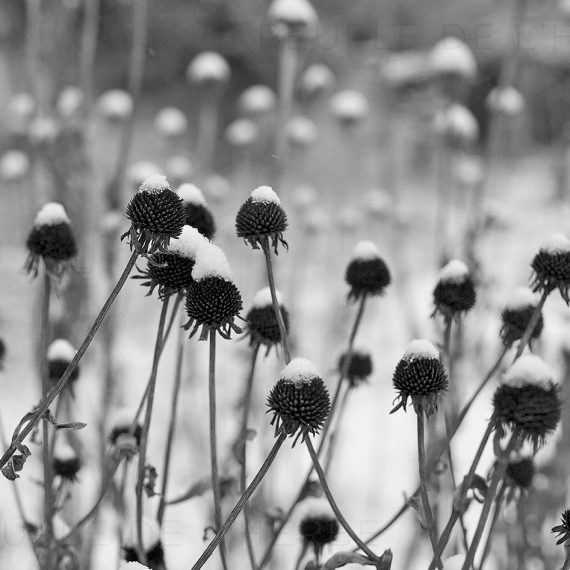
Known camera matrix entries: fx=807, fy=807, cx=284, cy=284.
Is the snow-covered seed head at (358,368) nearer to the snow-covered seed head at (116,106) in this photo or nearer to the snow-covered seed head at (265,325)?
the snow-covered seed head at (265,325)

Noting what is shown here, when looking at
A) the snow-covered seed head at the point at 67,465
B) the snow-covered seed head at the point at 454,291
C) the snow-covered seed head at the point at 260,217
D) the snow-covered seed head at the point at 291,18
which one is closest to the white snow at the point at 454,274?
→ the snow-covered seed head at the point at 454,291

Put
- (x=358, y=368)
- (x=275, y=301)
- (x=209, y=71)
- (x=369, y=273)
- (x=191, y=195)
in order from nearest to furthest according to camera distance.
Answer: (x=275, y=301) < (x=191, y=195) < (x=369, y=273) < (x=358, y=368) < (x=209, y=71)

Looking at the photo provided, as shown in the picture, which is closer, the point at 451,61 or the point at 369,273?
→ the point at 369,273

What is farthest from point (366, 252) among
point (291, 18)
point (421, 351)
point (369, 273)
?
point (291, 18)

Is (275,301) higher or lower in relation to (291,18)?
lower

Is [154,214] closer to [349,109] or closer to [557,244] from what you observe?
[557,244]

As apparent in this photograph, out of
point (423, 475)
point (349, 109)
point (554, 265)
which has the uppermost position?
point (349, 109)

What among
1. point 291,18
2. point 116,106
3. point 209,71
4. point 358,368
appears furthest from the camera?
point 116,106
